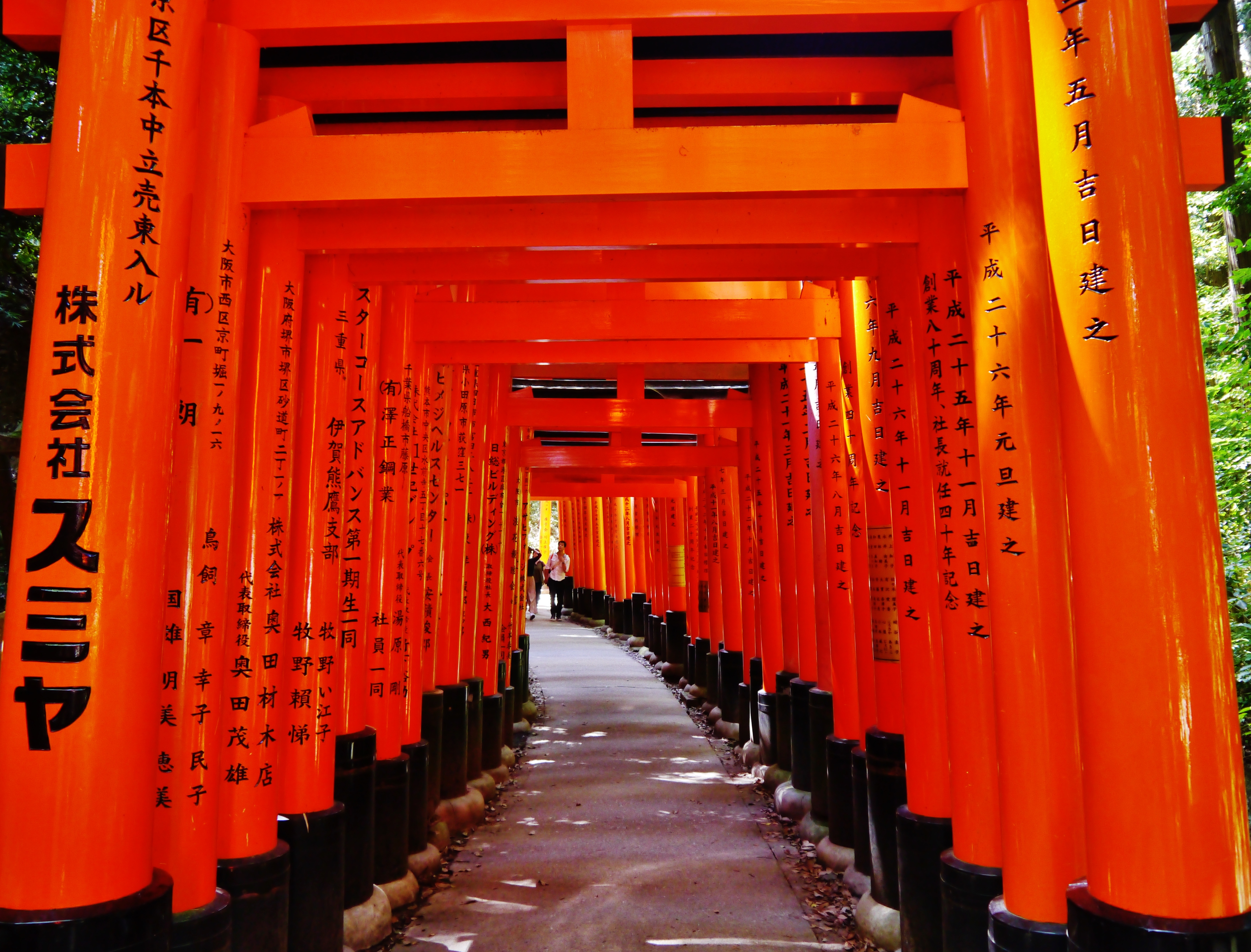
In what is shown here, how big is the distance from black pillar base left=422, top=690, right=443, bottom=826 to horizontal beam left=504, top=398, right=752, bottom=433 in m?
3.23

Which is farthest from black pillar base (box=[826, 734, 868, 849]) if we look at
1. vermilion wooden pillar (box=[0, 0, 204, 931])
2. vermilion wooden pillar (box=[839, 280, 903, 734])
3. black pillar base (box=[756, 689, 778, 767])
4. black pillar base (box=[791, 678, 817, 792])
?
vermilion wooden pillar (box=[0, 0, 204, 931])

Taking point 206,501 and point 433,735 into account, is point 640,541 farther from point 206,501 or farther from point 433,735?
point 206,501

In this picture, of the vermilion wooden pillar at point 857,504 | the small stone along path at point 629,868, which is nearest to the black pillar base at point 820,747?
the small stone along path at point 629,868

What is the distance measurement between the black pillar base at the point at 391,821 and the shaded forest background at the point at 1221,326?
4.38 m

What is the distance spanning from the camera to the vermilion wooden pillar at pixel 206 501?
2977mm

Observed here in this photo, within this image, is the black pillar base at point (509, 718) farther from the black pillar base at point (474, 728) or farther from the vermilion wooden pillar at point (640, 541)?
the vermilion wooden pillar at point (640, 541)

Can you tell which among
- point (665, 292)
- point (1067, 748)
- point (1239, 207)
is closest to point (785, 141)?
point (1067, 748)

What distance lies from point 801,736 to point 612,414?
11.3ft

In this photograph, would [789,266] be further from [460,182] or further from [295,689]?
[295,689]

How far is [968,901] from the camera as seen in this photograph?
10.4 ft

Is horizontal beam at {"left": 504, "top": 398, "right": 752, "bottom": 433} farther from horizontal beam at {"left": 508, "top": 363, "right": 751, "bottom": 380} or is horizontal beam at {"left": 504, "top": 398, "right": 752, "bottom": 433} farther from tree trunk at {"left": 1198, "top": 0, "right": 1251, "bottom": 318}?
tree trunk at {"left": 1198, "top": 0, "right": 1251, "bottom": 318}

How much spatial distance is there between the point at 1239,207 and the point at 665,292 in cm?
544

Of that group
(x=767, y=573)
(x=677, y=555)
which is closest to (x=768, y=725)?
(x=767, y=573)

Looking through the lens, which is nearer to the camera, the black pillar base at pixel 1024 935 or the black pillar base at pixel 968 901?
the black pillar base at pixel 1024 935
